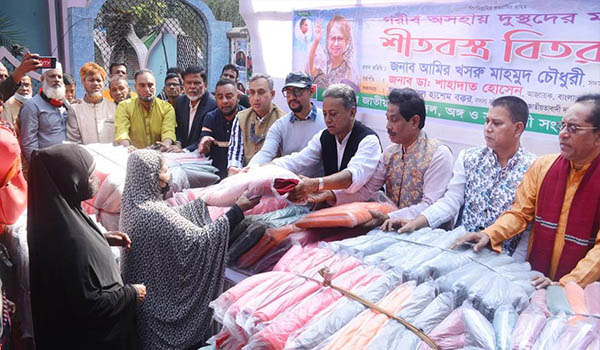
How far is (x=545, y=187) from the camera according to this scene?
2273mm

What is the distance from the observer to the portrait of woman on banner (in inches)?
181

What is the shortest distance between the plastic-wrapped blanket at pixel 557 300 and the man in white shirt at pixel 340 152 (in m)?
1.30

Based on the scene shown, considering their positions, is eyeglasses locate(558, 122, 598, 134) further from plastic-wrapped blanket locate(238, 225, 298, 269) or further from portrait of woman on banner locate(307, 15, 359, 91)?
portrait of woman on banner locate(307, 15, 359, 91)

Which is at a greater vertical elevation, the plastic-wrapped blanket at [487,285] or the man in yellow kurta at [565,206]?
the man in yellow kurta at [565,206]

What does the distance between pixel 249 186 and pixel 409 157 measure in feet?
3.33

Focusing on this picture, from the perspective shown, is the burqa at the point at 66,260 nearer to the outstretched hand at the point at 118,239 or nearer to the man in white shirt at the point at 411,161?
the outstretched hand at the point at 118,239

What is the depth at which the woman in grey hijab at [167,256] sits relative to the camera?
2424 mm

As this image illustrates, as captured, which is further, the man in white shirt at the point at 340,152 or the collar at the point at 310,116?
the collar at the point at 310,116

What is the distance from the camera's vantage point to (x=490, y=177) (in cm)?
261

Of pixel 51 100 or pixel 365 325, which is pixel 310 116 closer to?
pixel 365 325

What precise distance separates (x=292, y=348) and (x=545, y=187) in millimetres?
1481

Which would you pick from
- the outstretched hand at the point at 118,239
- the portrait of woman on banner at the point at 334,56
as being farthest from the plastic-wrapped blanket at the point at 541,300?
the portrait of woman on banner at the point at 334,56

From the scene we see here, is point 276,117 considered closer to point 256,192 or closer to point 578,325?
point 256,192

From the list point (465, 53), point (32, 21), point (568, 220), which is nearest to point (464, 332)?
point (568, 220)
